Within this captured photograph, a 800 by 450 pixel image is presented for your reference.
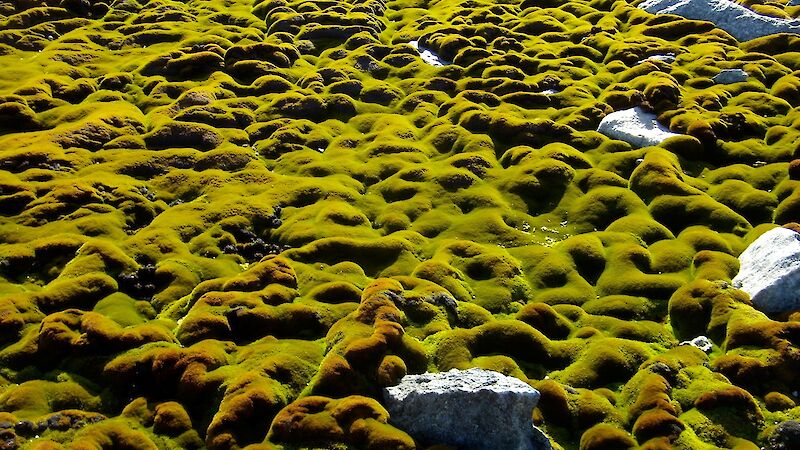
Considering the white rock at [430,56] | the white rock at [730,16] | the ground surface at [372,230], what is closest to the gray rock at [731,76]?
the ground surface at [372,230]

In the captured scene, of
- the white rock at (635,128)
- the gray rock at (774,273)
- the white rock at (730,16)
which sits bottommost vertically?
the white rock at (635,128)

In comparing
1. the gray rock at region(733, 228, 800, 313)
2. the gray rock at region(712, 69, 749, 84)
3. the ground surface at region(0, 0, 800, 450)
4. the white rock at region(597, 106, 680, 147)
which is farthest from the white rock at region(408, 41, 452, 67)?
the gray rock at region(733, 228, 800, 313)

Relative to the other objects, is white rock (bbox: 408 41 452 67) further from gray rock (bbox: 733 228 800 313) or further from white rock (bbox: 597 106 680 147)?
gray rock (bbox: 733 228 800 313)

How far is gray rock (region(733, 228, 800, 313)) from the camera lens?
27969 millimetres

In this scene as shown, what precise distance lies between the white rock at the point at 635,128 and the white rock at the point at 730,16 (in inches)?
912

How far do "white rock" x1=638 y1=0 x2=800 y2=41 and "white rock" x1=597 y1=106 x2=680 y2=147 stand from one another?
912 inches

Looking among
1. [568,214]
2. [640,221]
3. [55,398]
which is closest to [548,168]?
[568,214]

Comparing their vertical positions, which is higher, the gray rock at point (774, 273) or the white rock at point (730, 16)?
the white rock at point (730, 16)

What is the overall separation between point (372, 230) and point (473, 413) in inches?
633

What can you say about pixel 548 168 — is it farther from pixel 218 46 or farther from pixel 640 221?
pixel 218 46

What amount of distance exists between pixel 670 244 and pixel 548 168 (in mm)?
8957

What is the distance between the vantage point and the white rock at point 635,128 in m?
43.9

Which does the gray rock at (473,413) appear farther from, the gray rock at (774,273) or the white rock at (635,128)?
the white rock at (635,128)

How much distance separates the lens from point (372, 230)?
118 feet
